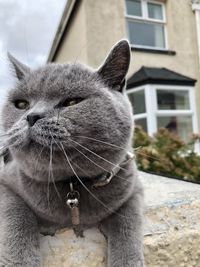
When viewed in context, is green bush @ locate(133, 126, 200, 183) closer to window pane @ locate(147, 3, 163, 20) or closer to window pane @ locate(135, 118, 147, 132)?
window pane @ locate(135, 118, 147, 132)

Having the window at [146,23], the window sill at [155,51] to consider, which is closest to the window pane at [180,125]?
the window sill at [155,51]

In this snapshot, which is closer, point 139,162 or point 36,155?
point 36,155

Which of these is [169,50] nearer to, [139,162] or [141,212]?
[139,162]

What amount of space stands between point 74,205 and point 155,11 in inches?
220

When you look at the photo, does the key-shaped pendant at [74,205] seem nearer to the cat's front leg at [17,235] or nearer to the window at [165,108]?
the cat's front leg at [17,235]

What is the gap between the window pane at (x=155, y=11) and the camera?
19.5 ft

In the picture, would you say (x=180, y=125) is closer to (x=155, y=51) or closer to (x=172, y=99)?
(x=172, y=99)

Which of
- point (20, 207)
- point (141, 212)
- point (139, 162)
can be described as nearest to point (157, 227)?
point (141, 212)

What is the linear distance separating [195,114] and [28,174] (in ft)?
16.8

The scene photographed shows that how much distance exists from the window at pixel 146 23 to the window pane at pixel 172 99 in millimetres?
761

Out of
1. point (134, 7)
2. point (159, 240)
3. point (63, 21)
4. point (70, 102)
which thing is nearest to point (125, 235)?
point (159, 240)

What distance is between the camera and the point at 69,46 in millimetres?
5590

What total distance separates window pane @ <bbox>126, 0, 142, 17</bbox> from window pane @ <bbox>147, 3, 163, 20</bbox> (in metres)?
0.19

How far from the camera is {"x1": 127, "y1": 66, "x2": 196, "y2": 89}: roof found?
17.1 feet
